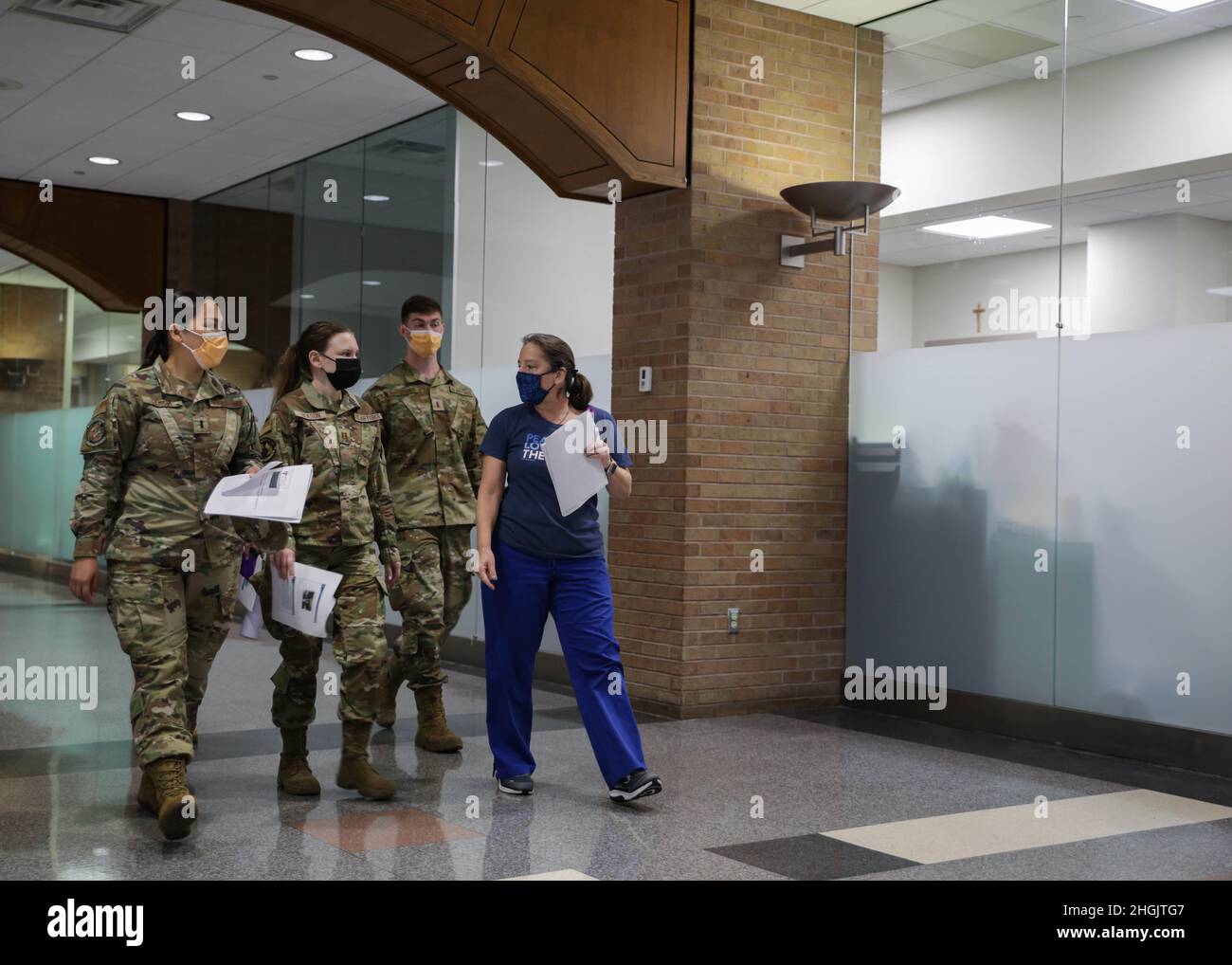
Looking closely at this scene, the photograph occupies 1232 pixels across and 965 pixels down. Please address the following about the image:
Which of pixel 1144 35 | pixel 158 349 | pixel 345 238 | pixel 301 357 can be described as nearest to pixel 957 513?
pixel 1144 35

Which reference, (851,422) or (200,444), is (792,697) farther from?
(200,444)

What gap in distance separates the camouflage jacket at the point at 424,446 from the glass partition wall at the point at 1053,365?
243cm

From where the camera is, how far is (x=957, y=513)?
649cm

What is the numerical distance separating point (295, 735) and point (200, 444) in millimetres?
1141

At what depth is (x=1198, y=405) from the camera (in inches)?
215

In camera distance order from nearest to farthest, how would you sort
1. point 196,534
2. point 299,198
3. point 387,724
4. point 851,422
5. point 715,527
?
point 196,534 < point 387,724 < point 715,527 < point 851,422 < point 299,198

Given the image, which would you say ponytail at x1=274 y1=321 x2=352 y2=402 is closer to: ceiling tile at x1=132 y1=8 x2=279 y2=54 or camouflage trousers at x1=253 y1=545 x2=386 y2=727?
camouflage trousers at x1=253 y1=545 x2=386 y2=727

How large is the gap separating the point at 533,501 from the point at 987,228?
2868 millimetres

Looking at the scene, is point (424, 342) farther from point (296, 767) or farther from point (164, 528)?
point (296, 767)

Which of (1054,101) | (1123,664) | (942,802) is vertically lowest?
(942,802)

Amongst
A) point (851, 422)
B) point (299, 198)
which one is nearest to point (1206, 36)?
point (851, 422)

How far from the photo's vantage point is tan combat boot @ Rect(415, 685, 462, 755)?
557 cm

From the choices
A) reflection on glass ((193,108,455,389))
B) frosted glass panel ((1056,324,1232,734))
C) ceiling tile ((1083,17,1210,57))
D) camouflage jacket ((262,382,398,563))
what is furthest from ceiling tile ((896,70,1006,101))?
camouflage jacket ((262,382,398,563))
